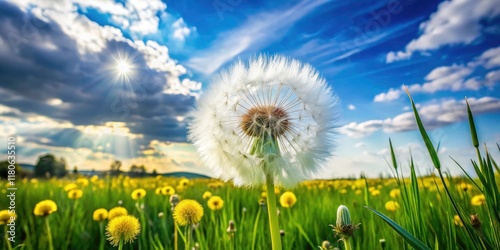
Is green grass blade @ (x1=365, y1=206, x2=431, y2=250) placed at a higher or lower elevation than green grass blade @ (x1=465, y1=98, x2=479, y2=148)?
lower

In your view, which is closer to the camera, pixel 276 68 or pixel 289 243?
pixel 276 68

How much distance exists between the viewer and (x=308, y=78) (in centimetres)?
171

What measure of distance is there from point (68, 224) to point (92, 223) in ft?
0.67

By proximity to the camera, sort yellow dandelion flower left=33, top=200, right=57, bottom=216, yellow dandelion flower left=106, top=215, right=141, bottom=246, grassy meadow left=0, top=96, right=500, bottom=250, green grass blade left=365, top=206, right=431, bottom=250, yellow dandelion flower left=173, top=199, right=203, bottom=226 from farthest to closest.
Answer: yellow dandelion flower left=33, top=200, right=57, bottom=216 < yellow dandelion flower left=173, top=199, right=203, bottom=226 < yellow dandelion flower left=106, top=215, right=141, bottom=246 < grassy meadow left=0, top=96, right=500, bottom=250 < green grass blade left=365, top=206, right=431, bottom=250

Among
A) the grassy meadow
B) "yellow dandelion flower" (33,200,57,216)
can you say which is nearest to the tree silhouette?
the grassy meadow

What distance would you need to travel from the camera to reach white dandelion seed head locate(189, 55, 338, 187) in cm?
162

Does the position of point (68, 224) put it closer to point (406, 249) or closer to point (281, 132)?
point (281, 132)

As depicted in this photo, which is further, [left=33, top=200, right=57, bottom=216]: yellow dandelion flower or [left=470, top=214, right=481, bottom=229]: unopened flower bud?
[left=33, top=200, right=57, bottom=216]: yellow dandelion flower

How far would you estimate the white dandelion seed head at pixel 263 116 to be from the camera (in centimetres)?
162

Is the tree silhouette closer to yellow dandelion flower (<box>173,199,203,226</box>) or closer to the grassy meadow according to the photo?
the grassy meadow

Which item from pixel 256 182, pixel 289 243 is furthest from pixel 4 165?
pixel 256 182

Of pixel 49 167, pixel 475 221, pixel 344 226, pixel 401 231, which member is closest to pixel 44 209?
pixel 344 226

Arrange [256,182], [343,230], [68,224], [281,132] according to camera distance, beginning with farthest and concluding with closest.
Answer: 1. [68,224]
2. [281,132]
3. [256,182]
4. [343,230]

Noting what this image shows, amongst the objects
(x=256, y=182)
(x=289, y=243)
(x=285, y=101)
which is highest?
(x=285, y=101)
